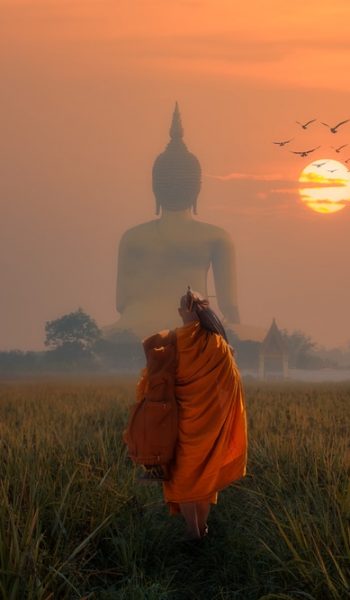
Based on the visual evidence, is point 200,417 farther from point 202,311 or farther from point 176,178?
point 176,178

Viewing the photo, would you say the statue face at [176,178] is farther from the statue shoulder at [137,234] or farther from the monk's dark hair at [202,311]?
the monk's dark hair at [202,311]

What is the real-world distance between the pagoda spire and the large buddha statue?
2865mm

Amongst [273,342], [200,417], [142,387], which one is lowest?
[200,417]

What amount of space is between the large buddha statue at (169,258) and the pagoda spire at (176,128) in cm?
286

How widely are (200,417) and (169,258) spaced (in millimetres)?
55670

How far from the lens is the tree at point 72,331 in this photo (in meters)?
67.2

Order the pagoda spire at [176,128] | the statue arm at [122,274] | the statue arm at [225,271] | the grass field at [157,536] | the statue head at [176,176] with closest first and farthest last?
the grass field at [157,536] < the statue arm at [225,271] < the statue arm at [122,274] < the statue head at [176,176] < the pagoda spire at [176,128]

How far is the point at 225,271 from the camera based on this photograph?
199ft

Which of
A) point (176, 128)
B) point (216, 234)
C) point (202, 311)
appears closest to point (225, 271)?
point (216, 234)

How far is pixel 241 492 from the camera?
353 inches

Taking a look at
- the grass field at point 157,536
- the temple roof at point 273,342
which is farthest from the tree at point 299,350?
the grass field at point 157,536

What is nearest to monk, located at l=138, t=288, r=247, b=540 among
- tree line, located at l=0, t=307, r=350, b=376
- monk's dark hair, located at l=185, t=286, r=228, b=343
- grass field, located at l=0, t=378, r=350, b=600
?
monk's dark hair, located at l=185, t=286, r=228, b=343

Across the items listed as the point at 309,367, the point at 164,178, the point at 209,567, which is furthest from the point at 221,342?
the point at 309,367

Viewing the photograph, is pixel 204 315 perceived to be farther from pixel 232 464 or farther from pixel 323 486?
pixel 323 486
